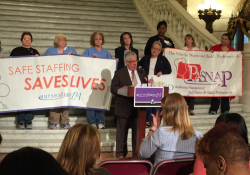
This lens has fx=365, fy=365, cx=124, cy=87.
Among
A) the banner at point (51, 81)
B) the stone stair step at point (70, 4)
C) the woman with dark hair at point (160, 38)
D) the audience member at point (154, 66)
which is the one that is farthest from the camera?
the stone stair step at point (70, 4)

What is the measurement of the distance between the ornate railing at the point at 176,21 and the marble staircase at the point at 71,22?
0.34 meters

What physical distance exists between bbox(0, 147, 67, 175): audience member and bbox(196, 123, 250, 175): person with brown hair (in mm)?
887

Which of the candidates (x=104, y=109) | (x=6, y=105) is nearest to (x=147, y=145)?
(x=104, y=109)

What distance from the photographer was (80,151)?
2215 mm

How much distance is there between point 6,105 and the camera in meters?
6.43

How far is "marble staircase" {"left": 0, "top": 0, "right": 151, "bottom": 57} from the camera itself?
30.1 ft

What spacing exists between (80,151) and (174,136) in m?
1.27

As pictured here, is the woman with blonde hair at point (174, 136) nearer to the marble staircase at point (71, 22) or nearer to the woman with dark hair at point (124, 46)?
the woman with dark hair at point (124, 46)

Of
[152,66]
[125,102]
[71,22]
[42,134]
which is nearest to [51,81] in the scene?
[42,134]

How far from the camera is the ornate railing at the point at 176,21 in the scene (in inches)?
355

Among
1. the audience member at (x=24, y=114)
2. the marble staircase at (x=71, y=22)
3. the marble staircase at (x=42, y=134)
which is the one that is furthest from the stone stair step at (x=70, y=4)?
the marble staircase at (x=42, y=134)

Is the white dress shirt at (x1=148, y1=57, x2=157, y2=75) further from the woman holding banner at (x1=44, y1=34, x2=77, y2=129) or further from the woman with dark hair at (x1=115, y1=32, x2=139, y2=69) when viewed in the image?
the woman holding banner at (x1=44, y1=34, x2=77, y2=129)

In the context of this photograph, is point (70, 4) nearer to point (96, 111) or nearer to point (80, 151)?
point (96, 111)

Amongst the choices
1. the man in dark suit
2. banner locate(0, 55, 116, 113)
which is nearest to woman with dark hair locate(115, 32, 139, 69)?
banner locate(0, 55, 116, 113)
